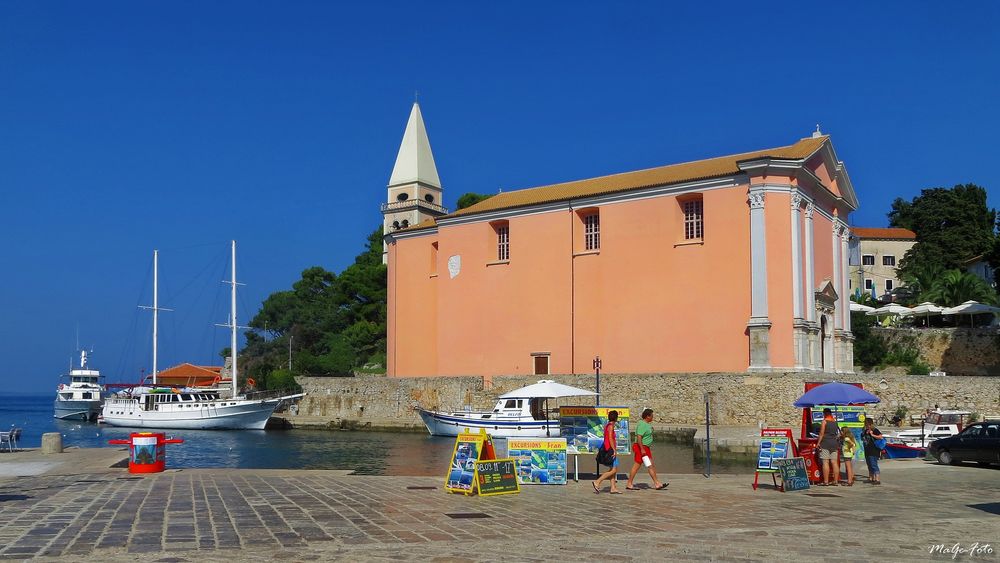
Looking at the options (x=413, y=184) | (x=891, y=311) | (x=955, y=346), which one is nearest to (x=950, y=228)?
(x=891, y=311)

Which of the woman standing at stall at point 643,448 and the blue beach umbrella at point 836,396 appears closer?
the woman standing at stall at point 643,448

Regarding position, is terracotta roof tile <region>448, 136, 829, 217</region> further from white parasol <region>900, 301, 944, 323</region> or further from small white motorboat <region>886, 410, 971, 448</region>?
white parasol <region>900, 301, 944, 323</region>

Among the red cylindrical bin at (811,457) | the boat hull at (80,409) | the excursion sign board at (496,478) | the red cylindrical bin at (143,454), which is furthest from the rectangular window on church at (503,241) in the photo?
the boat hull at (80,409)

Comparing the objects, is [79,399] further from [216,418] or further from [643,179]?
[643,179]

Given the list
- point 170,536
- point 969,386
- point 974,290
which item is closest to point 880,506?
point 170,536

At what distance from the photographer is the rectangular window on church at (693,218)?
4088 cm

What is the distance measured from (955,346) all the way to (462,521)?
46637 millimetres

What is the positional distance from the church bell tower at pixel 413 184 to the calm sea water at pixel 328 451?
1630 inches

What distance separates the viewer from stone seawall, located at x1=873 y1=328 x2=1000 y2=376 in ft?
157

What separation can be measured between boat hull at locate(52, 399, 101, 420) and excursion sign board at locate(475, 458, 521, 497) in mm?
62602

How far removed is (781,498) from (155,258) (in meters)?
59.9

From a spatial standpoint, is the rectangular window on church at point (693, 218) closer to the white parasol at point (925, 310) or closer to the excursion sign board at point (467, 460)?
the white parasol at point (925, 310)

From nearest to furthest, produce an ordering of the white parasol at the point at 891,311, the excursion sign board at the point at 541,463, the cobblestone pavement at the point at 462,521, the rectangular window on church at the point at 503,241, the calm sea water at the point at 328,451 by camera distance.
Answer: the cobblestone pavement at the point at 462,521 → the excursion sign board at the point at 541,463 → the calm sea water at the point at 328,451 → the rectangular window on church at the point at 503,241 → the white parasol at the point at 891,311

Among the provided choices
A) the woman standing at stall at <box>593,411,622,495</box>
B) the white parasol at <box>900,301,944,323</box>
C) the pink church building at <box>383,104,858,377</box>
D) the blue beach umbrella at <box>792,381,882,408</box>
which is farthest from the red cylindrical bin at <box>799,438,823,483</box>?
the white parasol at <box>900,301,944,323</box>
